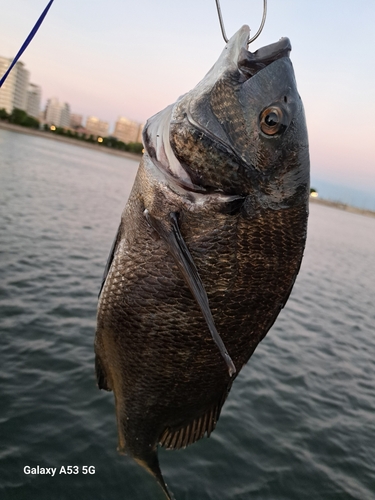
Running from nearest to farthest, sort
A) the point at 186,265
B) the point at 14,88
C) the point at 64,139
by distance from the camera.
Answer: the point at 186,265 → the point at 64,139 → the point at 14,88

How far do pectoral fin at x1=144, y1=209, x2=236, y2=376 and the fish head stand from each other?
0.25m

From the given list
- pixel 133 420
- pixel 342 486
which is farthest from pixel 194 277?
pixel 342 486

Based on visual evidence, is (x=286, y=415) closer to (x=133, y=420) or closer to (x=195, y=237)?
(x=133, y=420)

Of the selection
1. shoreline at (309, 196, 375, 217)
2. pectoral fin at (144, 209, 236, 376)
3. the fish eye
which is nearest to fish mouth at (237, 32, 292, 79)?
the fish eye

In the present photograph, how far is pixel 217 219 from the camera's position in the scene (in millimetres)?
1938

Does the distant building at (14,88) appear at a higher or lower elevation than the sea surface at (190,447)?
higher

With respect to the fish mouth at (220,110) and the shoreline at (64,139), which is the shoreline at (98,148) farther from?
the fish mouth at (220,110)

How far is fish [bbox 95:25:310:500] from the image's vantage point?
186 cm

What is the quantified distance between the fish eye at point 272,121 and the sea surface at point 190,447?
4.03m

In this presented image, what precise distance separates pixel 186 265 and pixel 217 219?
35 centimetres

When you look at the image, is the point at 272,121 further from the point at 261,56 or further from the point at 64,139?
the point at 64,139

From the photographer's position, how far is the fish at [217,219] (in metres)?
1.86

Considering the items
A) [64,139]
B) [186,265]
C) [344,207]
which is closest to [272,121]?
[186,265]

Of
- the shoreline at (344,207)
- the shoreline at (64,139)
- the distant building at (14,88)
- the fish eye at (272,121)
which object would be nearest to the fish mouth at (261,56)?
the fish eye at (272,121)
